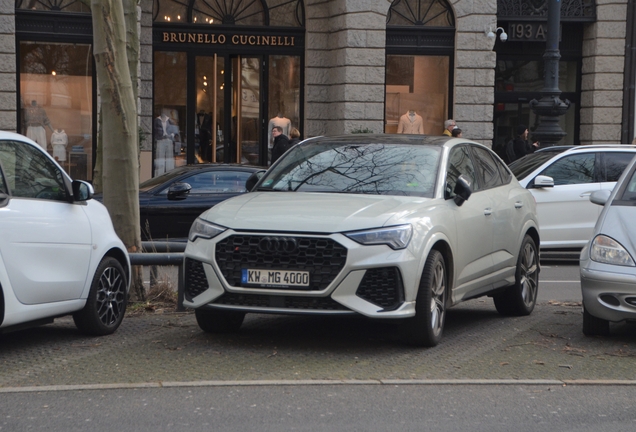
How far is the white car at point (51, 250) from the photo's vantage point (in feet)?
23.4

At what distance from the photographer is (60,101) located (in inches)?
980

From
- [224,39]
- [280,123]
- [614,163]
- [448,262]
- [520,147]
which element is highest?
[224,39]

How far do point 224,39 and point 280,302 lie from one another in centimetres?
2007

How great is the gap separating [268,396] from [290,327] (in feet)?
8.28

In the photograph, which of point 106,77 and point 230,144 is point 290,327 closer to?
point 106,77

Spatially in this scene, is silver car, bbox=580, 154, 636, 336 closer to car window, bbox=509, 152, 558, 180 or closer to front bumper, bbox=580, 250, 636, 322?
front bumper, bbox=580, 250, 636, 322

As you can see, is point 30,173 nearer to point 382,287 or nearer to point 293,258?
point 293,258

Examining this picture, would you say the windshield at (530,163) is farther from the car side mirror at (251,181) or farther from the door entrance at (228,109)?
the door entrance at (228,109)

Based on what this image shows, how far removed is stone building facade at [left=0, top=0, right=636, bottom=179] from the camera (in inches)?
1010

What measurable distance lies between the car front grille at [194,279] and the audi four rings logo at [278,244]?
1.79 ft

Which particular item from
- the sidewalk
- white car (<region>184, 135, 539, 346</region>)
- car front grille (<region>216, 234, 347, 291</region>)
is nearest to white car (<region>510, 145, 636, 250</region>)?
the sidewalk

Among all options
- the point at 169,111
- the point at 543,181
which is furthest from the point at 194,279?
the point at 169,111

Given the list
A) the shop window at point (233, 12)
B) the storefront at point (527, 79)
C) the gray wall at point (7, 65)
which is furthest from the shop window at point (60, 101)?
the storefront at point (527, 79)

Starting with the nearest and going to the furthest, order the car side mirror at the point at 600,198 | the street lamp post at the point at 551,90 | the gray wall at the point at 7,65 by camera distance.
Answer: the car side mirror at the point at 600,198
the street lamp post at the point at 551,90
the gray wall at the point at 7,65
